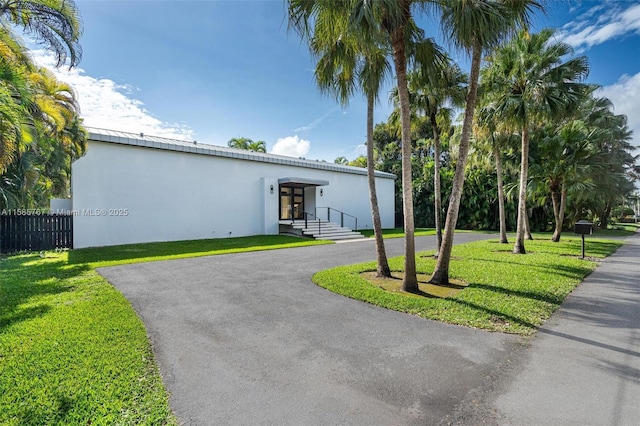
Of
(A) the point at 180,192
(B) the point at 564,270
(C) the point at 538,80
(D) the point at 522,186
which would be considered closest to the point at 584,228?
(D) the point at 522,186

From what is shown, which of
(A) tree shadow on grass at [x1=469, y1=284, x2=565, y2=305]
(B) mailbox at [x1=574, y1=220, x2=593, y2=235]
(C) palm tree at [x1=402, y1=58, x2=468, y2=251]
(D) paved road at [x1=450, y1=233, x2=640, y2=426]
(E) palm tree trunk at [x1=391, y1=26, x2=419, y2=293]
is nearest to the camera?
(D) paved road at [x1=450, y1=233, x2=640, y2=426]

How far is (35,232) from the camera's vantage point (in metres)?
11.9

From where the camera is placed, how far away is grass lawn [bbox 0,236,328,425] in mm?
2410

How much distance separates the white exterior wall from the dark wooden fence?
0.43 m

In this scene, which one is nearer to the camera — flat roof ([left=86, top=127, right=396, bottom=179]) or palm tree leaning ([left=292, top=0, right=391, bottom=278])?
palm tree leaning ([left=292, top=0, right=391, bottom=278])

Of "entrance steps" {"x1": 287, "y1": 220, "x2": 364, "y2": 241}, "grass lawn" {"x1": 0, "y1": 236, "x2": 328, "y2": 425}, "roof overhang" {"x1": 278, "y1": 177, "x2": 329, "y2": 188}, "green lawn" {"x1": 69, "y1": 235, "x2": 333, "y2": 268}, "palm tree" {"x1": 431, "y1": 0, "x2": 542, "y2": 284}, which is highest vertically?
"palm tree" {"x1": 431, "y1": 0, "x2": 542, "y2": 284}

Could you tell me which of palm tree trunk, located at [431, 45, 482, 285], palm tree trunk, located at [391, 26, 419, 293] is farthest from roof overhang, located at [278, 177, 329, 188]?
palm tree trunk, located at [431, 45, 482, 285]

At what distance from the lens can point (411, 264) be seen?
20.0 feet

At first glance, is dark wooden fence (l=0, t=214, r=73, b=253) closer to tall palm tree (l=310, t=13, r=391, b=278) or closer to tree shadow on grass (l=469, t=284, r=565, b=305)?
tall palm tree (l=310, t=13, r=391, b=278)

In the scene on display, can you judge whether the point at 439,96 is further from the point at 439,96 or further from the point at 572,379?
the point at 572,379

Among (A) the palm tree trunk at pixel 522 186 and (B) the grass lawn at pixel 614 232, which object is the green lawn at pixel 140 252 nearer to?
(A) the palm tree trunk at pixel 522 186

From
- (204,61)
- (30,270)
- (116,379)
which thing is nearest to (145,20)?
(204,61)

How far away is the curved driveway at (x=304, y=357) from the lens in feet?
8.21

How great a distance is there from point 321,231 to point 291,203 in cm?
408
